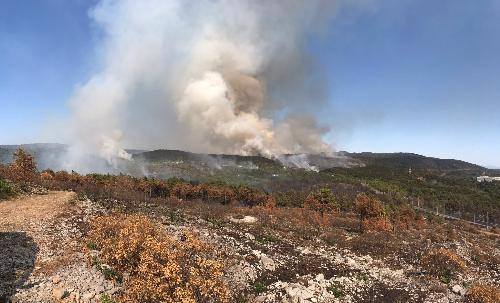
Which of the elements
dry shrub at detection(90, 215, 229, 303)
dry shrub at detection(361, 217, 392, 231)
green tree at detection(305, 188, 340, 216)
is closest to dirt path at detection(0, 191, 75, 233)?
dry shrub at detection(90, 215, 229, 303)

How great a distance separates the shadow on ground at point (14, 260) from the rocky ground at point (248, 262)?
5 cm


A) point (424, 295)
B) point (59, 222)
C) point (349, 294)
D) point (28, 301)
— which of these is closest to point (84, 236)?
point (59, 222)

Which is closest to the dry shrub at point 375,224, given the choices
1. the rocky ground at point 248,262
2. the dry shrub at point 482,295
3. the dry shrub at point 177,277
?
the rocky ground at point 248,262

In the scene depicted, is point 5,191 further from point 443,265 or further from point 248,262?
point 443,265

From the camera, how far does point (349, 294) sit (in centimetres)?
2762

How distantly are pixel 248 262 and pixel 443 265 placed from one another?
1670 cm

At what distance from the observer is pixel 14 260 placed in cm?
2517

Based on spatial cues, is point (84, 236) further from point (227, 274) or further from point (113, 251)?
point (227, 274)

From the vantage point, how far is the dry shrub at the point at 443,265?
3372 cm

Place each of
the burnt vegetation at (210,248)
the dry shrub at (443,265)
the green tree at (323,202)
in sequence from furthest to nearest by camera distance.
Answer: the green tree at (323,202) < the dry shrub at (443,265) < the burnt vegetation at (210,248)

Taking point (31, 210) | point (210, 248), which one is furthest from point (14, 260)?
point (210, 248)

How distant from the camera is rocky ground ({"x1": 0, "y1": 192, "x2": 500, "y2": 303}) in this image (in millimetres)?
23641

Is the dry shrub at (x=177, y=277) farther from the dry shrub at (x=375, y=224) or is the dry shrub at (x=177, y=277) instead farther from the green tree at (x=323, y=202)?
the green tree at (x=323, y=202)

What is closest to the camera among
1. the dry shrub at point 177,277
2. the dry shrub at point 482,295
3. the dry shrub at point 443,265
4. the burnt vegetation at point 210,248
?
the dry shrub at point 177,277
